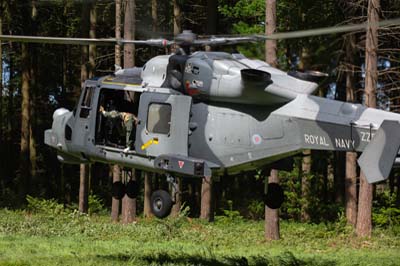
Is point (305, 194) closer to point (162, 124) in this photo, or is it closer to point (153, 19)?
point (153, 19)

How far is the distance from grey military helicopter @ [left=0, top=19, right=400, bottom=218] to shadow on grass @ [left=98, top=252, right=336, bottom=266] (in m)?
4.32

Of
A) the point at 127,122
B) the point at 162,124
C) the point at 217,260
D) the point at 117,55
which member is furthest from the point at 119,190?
the point at 117,55

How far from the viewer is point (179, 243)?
20156mm

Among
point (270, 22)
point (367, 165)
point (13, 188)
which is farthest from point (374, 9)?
point (13, 188)

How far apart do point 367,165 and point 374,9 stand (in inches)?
417

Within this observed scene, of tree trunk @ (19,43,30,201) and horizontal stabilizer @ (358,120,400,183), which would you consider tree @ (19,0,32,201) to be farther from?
horizontal stabilizer @ (358,120,400,183)

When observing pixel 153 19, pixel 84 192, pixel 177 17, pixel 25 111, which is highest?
pixel 177 17

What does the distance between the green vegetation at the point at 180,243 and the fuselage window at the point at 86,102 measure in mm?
4533

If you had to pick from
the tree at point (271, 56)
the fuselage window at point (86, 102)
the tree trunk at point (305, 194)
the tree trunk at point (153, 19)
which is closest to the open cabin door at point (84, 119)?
the fuselage window at point (86, 102)

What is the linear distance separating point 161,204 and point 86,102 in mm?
2725

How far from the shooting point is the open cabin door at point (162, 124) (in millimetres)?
11375

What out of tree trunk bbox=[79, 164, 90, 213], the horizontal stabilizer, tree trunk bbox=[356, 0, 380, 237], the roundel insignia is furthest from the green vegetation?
the horizontal stabilizer

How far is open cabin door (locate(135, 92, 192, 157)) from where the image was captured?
1138 cm

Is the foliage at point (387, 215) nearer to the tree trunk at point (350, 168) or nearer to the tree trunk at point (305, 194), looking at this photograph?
the tree trunk at point (350, 168)
